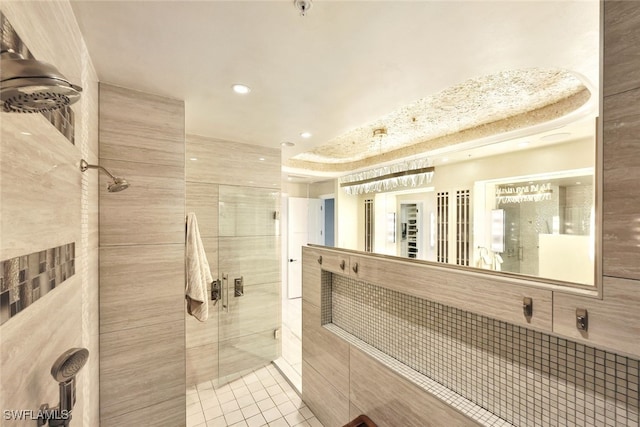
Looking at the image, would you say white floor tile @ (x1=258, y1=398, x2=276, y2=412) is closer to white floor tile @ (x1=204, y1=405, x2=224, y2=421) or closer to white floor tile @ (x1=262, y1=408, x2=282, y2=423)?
white floor tile @ (x1=262, y1=408, x2=282, y2=423)

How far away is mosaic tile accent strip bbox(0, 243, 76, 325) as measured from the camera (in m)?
0.55

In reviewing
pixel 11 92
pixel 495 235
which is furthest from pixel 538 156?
pixel 11 92

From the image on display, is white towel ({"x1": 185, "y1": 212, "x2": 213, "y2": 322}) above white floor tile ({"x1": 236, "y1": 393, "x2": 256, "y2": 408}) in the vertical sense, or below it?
above

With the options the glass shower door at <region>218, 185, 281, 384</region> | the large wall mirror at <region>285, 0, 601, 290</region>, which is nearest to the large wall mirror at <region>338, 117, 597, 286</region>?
the large wall mirror at <region>285, 0, 601, 290</region>

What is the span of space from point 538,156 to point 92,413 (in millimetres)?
4346

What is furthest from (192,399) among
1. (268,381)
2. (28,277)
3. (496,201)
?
(496,201)

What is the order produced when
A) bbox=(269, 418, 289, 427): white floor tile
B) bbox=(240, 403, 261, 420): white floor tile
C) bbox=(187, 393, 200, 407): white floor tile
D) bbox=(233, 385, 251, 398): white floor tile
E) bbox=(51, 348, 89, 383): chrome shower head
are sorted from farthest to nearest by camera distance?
1. bbox=(233, 385, 251, 398): white floor tile
2. bbox=(187, 393, 200, 407): white floor tile
3. bbox=(240, 403, 261, 420): white floor tile
4. bbox=(269, 418, 289, 427): white floor tile
5. bbox=(51, 348, 89, 383): chrome shower head

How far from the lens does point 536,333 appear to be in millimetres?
972

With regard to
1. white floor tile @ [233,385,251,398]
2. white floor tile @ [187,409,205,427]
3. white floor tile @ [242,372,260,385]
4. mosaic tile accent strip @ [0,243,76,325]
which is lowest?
white floor tile @ [242,372,260,385]

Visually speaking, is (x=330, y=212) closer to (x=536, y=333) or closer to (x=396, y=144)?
(x=396, y=144)

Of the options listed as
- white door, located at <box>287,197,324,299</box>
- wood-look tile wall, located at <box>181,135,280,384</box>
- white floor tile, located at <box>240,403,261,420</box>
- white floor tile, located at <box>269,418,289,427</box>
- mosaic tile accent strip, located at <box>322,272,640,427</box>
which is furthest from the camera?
white door, located at <box>287,197,324,299</box>

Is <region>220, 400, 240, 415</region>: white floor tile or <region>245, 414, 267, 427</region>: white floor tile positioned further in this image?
<region>220, 400, 240, 415</region>: white floor tile

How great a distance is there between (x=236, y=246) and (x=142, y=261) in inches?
42.6

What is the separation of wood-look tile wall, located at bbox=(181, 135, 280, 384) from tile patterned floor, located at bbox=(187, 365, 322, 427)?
18 cm
